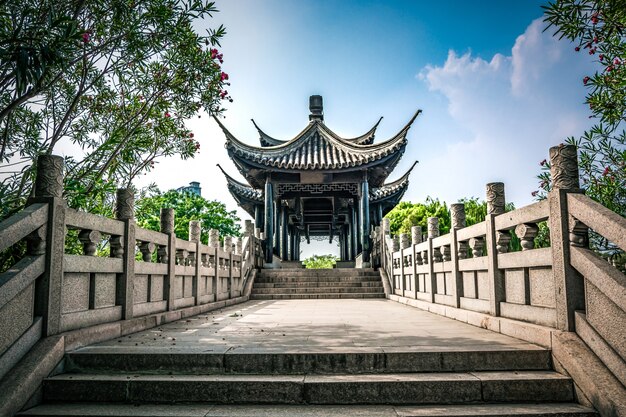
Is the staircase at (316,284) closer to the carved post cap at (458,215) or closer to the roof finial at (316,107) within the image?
the carved post cap at (458,215)

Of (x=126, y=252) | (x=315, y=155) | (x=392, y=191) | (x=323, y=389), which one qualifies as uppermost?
(x=315, y=155)

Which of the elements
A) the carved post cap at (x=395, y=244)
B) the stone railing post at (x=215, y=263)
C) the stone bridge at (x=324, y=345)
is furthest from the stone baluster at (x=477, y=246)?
the carved post cap at (x=395, y=244)

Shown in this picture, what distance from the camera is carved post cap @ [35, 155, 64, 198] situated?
4102 millimetres

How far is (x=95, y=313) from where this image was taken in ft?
15.5

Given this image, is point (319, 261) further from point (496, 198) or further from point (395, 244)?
point (496, 198)

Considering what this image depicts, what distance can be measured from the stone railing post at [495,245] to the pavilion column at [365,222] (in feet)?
32.6

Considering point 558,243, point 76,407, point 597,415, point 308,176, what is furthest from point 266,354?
point 308,176

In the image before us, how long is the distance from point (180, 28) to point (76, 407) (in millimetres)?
5061

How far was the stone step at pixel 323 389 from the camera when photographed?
3371mm

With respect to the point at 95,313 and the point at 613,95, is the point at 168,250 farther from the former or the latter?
the point at 613,95

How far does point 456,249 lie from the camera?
666cm

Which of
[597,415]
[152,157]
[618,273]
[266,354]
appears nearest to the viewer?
[597,415]

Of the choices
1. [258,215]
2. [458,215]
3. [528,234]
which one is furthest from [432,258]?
[258,215]

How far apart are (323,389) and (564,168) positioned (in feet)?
9.35
